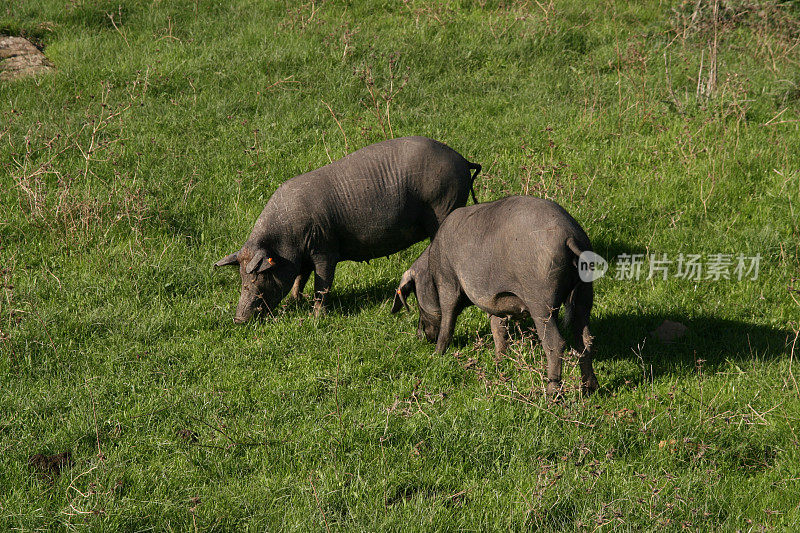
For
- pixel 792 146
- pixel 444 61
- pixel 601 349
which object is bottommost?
pixel 601 349

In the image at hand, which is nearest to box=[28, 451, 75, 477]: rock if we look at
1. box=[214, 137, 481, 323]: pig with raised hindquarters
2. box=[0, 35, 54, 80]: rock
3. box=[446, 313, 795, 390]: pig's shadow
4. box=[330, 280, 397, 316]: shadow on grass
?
box=[214, 137, 481, 323]: pig with raised hindquarters

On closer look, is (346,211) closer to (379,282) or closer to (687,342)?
(379,282)

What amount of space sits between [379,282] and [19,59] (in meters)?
6.90

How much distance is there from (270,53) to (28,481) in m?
7.70

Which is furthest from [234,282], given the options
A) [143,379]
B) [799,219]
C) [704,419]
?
[799,219]


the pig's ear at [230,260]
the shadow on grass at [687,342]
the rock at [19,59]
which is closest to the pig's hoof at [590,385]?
the shadow on grass at [687,342]

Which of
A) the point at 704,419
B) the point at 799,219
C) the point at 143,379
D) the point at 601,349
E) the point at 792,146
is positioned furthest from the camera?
the point at 792,146

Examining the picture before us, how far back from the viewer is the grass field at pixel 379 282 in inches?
190

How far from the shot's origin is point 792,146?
917 centimetres

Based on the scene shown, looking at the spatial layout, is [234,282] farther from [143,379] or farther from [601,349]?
[601,349]

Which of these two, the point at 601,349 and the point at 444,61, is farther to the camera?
the point at 444,61

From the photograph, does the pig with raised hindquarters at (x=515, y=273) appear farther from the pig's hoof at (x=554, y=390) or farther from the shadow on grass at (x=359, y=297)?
the shadow on grass at (x=359, y=297)

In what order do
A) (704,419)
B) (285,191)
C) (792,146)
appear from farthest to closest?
(792,146), (285,191), (704,419)

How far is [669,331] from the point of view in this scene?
21.5 ft
